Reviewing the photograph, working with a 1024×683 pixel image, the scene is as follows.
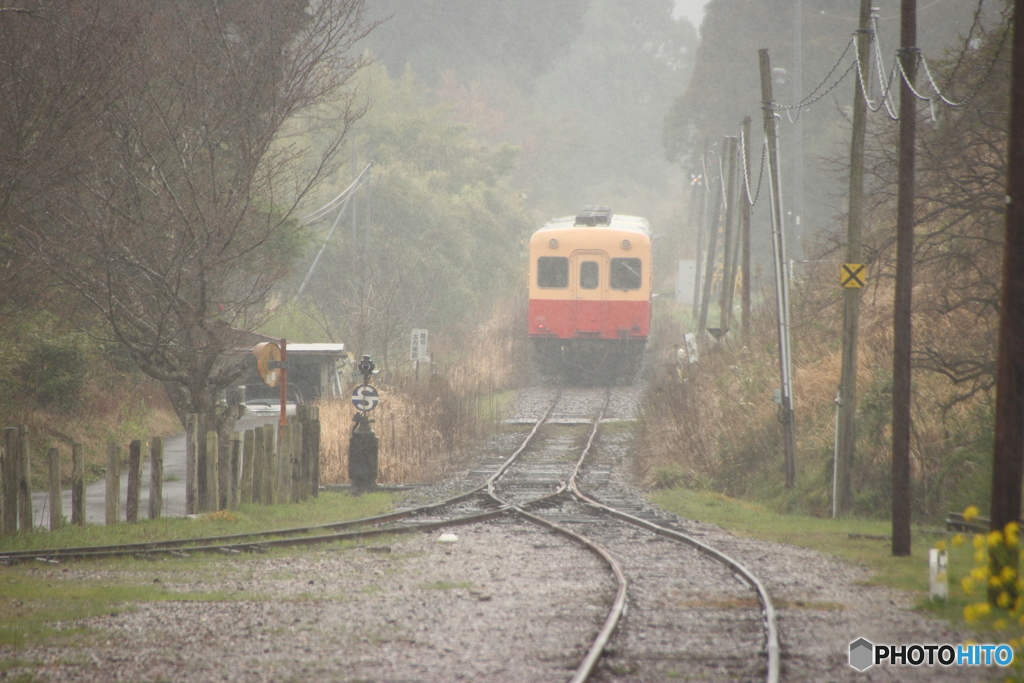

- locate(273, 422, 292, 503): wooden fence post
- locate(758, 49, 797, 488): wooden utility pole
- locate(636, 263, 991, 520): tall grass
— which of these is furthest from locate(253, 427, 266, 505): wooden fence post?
locate(758, 49, 797, 488): wooden utility pole

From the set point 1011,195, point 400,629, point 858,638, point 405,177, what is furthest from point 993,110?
point 405,177

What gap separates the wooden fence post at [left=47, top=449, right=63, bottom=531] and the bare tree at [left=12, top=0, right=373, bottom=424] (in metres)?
1.73

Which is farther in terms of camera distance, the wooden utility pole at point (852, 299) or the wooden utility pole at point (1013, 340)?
the wooden utility pole at point (852, 299)

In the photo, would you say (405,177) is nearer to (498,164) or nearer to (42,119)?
(498,164)

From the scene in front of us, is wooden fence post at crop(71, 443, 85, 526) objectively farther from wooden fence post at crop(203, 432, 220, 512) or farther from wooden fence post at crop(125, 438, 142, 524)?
wooden fence post at crop(203, 432, 220, 512)

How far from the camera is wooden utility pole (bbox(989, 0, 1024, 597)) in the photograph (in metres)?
7.00

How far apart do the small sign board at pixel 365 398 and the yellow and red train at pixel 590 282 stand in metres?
10.8

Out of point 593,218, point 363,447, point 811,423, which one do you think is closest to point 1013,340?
point 811,423

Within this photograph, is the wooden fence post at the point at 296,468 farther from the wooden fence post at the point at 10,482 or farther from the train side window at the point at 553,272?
the train side window at the point at 553,272

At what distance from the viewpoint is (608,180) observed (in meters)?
80.9

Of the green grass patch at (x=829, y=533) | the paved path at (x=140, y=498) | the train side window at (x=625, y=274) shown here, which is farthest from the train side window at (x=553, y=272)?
the green grass patch at (x=829, y=533)

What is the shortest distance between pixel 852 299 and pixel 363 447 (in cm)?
667

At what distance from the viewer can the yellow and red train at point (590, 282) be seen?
993 inches

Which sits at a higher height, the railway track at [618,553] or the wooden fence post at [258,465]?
the wooden fence post at [258,465]
